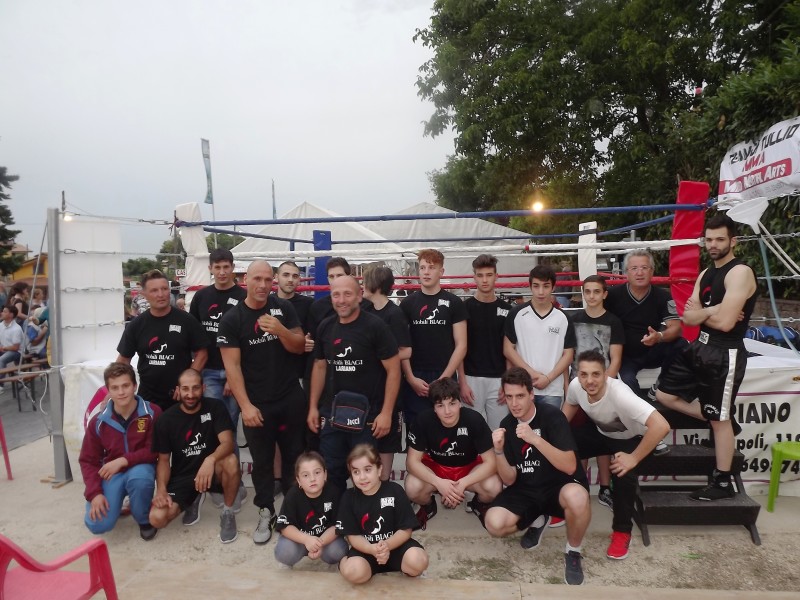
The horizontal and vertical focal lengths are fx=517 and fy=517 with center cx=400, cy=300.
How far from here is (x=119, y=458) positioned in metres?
3.52

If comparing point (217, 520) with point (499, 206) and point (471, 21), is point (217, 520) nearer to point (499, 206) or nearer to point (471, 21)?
point (471, 21)

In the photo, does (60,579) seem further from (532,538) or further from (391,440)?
(532,538)

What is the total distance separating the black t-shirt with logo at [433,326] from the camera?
3.68 meters

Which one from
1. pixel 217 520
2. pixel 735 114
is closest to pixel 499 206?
pixel 735 114

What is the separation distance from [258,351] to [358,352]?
0.70m

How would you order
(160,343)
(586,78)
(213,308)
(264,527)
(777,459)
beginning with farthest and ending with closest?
(586,78) < (213,308) < (160,343) < (777,459) < (264,527)

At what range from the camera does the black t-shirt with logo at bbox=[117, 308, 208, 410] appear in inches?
150

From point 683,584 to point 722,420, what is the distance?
41.3 inches

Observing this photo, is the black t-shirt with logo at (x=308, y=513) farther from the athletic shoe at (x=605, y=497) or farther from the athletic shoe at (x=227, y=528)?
the athletic shoe at (x=605, y=497)

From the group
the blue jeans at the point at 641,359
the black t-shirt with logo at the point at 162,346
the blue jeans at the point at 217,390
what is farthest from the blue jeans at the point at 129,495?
the blue jeans at the point at 641,359

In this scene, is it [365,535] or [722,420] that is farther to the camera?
[722,420]

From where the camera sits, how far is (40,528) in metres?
3.67

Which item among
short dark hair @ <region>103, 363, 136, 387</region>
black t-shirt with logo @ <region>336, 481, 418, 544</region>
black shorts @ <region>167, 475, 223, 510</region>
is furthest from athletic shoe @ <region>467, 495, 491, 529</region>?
short dark hair @ <region>103, 363, 136, 387</region>

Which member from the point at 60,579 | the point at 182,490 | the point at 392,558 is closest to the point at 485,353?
the point at 392,558
